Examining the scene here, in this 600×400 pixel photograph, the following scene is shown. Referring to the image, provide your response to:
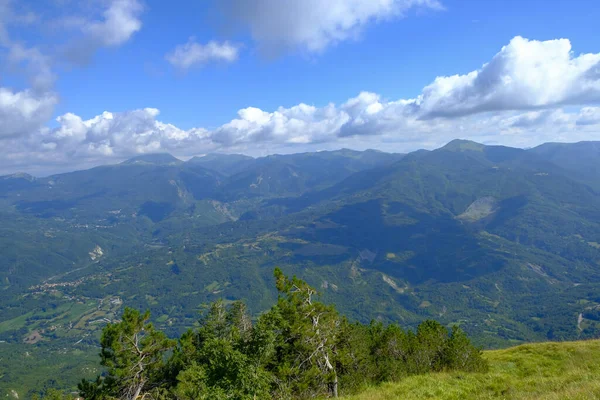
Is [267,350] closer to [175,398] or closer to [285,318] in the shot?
[285,318]

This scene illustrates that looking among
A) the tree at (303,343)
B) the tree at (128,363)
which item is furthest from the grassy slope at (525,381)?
the tree at (128,363)

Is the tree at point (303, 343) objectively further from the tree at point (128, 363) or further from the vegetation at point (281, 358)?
the tree at point (128, 363)

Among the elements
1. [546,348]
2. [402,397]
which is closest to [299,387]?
[402,397]

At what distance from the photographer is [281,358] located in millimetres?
22469

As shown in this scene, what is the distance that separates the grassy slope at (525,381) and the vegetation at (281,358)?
10.9 feet

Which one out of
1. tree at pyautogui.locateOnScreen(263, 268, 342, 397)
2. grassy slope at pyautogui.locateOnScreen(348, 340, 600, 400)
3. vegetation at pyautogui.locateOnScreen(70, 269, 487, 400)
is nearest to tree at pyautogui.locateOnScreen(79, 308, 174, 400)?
vegetation at pyautogui.locateOnScreen(70, 269, 487, 400)

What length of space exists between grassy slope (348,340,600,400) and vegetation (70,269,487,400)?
3311mm

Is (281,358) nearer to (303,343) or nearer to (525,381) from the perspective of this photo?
(303,343)

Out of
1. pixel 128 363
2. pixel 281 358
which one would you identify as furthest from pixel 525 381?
pixel 128 363

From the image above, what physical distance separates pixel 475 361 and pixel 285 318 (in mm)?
15488

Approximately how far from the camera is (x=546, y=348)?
96.5 ft

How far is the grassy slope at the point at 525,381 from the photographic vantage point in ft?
49.7

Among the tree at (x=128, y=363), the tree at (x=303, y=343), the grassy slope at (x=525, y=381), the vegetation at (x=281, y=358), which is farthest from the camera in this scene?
the tree at (x=128, y=363)

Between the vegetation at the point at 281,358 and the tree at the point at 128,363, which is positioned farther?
the tree at the point at 128,363
